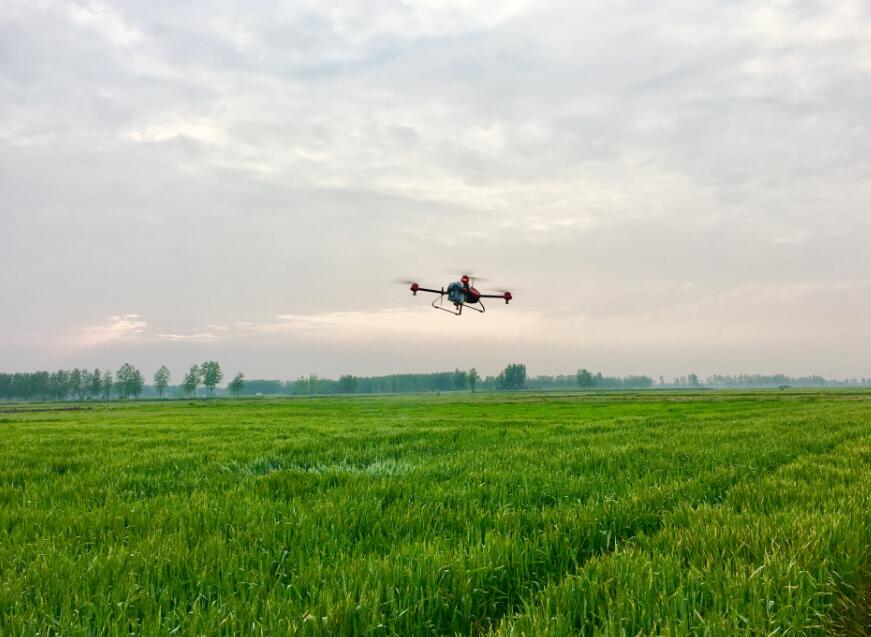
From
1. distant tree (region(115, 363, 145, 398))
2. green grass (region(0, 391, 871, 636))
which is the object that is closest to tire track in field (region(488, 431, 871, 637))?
green grass (region(0, 391, 871, 636))

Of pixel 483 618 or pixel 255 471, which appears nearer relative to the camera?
pixel 483 618

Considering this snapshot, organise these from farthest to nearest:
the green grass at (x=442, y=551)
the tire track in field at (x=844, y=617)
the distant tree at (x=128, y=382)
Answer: the distant tree at (x=128, y=382)
the green grass at (x=442, y=551)
the tire track in field at (x=844, y=617)

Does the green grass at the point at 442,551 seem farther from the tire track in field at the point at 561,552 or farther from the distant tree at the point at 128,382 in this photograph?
the distant tree at the point at 128,382

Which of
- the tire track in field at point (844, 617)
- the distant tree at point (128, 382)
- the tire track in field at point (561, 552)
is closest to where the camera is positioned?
the tire track in field at point (844, 617)

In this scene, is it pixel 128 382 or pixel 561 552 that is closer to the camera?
pixel 561 552

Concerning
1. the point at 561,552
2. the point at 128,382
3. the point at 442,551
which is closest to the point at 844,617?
the point at 561,552

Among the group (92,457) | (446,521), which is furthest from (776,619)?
(92,457)

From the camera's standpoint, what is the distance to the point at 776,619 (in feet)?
9.27

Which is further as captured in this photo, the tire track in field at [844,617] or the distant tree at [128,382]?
the distant tree at [128,382]

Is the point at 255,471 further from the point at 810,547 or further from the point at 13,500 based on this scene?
the point at 810,547

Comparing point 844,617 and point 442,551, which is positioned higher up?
point 442,551

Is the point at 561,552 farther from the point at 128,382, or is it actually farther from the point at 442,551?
the point at 128,382

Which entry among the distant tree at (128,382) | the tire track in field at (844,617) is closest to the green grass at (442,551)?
the tire track in field at (844,617)

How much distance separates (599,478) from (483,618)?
4454 mm
